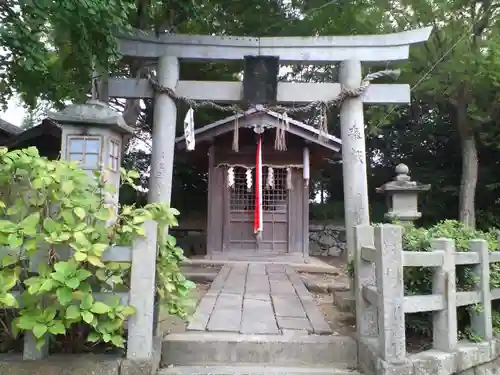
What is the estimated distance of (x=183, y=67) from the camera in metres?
13.8

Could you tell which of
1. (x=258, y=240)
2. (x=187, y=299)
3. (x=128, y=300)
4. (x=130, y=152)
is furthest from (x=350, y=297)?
(x=130, y=152)

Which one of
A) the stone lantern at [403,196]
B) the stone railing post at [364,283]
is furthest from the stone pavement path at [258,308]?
the stone lantern at [403,196]

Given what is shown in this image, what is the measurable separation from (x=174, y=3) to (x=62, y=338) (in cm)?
686

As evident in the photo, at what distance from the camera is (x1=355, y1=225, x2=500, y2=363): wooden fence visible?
10.6 ft

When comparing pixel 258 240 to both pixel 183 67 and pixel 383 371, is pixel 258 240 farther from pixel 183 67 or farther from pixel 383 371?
pixel 383 371

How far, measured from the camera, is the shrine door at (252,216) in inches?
444

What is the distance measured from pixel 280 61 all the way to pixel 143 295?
4.75 metres

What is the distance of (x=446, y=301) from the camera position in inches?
138

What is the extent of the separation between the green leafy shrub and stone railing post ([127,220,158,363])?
87 millimetres

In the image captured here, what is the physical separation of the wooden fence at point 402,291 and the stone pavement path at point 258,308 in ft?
2.32

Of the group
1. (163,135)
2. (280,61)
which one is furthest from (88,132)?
(280,61)

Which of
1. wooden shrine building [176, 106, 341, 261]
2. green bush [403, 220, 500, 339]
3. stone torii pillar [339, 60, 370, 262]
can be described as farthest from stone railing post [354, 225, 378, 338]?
wooden shrine building [176, 106, 341, 261]

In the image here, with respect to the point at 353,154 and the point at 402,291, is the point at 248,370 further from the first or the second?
the point at 353,154

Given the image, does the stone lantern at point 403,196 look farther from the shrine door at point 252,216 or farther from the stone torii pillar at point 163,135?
the stone torii pillar at point 163,135
